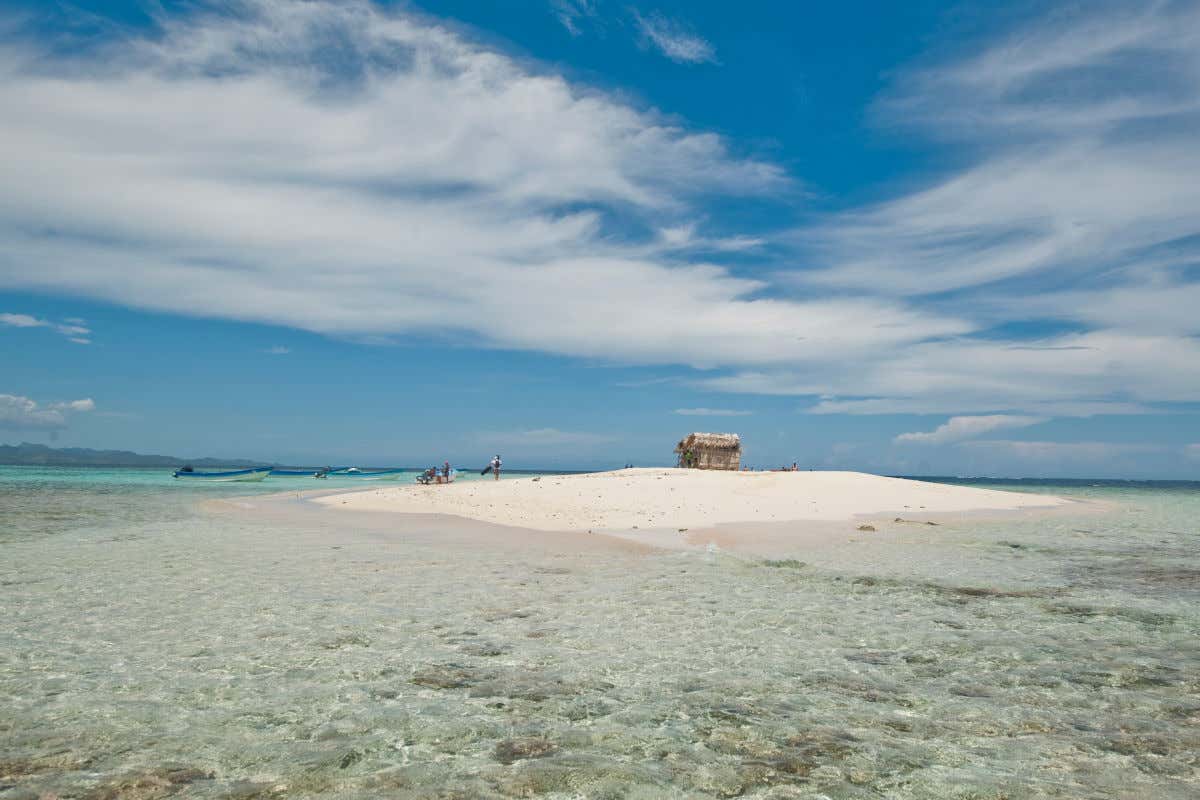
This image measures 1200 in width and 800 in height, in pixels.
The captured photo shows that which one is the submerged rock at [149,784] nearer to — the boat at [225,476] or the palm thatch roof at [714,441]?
the palm thatch roof at [714,441]

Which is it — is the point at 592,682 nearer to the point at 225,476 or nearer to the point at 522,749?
the point at 522,749

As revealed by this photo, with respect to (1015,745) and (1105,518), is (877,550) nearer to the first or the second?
(1015,745)

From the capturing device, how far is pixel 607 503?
37.6m

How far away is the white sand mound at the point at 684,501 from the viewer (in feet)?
107

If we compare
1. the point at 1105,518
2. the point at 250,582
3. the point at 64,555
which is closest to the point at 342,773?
the point at 250,582

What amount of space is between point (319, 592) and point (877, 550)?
1696 centimetres

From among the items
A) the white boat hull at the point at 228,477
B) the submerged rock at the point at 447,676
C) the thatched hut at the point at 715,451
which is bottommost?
the submerged rock at the point at 447,676

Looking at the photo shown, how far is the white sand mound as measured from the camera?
107ft

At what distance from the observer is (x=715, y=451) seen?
2589 inches

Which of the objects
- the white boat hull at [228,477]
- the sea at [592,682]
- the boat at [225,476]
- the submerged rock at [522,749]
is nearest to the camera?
the sea at [592,682]

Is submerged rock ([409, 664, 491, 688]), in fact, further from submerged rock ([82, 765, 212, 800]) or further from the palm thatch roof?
the palm thatch roof

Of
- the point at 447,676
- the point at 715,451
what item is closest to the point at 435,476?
the point at 715,451

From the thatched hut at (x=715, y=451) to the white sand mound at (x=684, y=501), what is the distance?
9422mm

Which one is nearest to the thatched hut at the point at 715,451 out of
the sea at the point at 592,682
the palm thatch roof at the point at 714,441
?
the palm thatch roof at the point at 714,441
